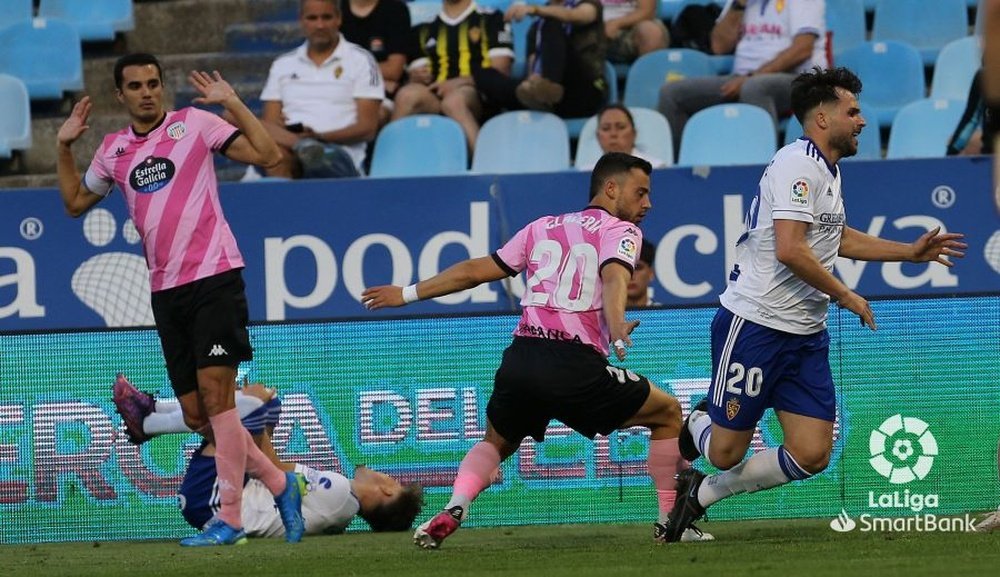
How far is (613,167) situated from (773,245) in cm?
85

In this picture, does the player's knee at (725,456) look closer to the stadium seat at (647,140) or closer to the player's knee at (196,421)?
the player's knee at (196,421)

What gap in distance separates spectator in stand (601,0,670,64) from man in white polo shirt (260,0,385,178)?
200cm

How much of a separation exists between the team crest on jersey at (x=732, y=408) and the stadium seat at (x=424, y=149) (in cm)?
546

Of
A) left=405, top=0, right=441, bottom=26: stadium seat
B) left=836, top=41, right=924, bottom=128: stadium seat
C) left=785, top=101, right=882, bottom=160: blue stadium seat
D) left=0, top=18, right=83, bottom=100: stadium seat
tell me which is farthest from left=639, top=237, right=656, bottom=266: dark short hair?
left=0, top=18, right=83, bottom=100: stadium seat

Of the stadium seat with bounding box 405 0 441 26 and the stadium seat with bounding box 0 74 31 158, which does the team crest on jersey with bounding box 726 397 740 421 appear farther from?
the stadium seat with bounding box 0 74 31 158

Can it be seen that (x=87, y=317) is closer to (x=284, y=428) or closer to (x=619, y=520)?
(x=284, y=428)

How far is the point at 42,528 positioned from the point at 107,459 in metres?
0.50

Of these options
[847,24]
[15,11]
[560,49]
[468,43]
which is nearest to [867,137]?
[847,24]

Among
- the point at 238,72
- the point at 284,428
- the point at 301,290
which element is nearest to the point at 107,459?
the point at 284,428

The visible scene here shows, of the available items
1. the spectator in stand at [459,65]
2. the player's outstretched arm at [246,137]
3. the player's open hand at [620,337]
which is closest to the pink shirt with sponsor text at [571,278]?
the player's open hand at [620,337]

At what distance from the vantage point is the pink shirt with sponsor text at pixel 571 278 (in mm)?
7648

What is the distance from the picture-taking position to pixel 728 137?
12.3 metres

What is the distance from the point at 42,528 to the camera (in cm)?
917

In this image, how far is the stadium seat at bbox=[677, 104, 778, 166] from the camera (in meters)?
12.1
